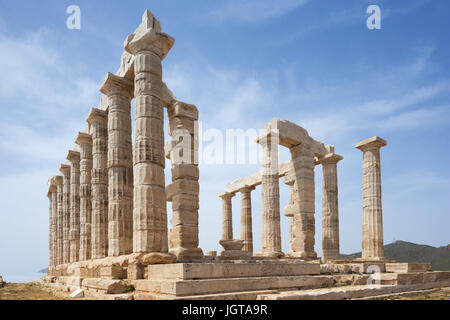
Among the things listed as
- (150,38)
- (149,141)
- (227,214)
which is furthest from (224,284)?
(227,214)

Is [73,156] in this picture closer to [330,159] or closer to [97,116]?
[97,116]

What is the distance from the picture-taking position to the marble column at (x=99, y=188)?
17.9 metres

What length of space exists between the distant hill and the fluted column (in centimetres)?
4161

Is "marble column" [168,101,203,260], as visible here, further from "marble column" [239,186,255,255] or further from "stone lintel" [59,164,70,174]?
"marble column" [239,186,255,255]

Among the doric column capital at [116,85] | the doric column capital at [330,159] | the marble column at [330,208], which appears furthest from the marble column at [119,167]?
the marble column at [330,208]

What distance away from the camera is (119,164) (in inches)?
632

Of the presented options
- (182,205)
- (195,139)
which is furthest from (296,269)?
(195,139)

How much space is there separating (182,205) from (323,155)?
1304 cm

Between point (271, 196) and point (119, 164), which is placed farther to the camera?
point (271, 196)

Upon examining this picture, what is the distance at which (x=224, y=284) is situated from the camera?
939cm

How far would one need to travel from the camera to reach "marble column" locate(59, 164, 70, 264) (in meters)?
26.7

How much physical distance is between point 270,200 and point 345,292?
44.3ft

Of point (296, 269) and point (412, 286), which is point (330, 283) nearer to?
point (296, 269)

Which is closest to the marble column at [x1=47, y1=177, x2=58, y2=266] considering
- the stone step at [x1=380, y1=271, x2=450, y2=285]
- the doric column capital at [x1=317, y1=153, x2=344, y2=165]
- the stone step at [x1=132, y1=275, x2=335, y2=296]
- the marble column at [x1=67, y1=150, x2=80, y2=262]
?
the marble column at [x1=67, y1=150, x2=80, y2=262]
